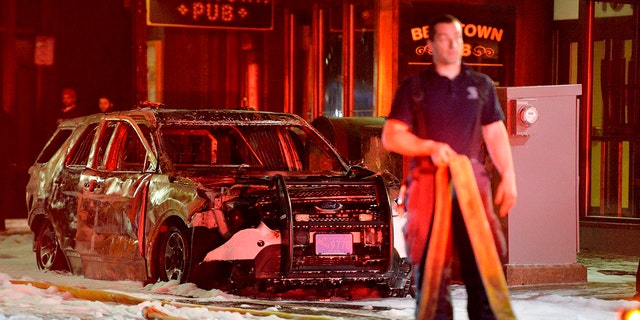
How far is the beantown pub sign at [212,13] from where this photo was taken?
60.0 ft

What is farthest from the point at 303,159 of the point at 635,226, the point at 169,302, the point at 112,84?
the point at 112,84

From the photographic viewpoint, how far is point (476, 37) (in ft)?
60.0

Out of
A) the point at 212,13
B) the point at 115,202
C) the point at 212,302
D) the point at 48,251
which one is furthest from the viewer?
the point at 212,13

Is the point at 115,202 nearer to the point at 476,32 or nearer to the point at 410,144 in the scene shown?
the point at 410,144

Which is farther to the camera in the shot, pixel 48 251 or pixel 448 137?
pixel 48 251

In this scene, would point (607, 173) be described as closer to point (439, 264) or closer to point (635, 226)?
point (635, 226)

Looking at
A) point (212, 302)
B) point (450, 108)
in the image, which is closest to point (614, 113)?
point (212, 302)

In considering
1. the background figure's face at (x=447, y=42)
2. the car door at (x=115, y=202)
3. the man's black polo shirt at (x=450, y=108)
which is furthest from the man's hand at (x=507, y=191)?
the car door at (x=115, y=202)

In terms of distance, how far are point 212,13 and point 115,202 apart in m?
7.14

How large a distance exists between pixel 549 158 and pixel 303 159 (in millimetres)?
2240

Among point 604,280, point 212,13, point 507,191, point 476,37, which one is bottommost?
point 604,280

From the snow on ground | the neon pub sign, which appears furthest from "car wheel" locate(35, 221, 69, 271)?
the neon pub sign

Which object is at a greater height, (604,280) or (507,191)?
(507,191)

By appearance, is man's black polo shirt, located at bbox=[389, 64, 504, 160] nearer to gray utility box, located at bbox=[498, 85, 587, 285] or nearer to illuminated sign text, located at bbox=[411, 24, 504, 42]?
gray utility box, located at bbox=[498, 85, 587, 285]
